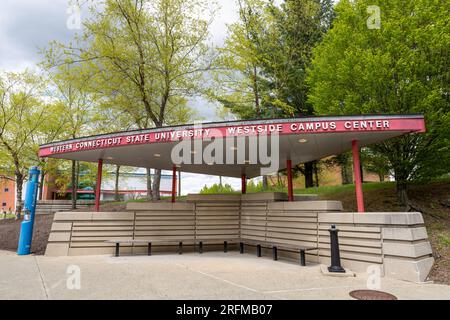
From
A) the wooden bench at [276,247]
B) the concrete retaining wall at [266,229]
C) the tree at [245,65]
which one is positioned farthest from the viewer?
the tree at [245,65]

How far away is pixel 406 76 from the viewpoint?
34.8 feet

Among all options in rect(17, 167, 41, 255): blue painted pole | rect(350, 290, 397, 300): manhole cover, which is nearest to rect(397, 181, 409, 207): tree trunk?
rect(350, 290, 397, 300): manhole cover

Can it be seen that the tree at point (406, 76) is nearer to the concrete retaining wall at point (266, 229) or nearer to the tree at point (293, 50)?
the concrete retaining wall at point (266, 229)

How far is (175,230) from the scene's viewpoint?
433 inches

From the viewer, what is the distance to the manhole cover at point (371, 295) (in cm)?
502

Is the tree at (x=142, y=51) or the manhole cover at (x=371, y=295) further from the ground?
the tree at (x=142, y=51)

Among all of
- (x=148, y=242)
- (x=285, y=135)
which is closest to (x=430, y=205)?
(x=285, y=135)

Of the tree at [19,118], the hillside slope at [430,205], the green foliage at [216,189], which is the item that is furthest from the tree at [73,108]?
the hillside slope at [430,205]

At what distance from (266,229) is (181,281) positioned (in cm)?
491

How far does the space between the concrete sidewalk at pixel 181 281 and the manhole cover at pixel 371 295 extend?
147 millimetres

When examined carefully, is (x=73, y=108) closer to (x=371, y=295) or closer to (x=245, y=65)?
(x=245, y=65)

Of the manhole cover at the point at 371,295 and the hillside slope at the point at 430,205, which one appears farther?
the hillside slope at the point at 430,205

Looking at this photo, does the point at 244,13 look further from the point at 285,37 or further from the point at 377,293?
the point at 377,293

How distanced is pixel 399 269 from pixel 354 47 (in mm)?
8954
